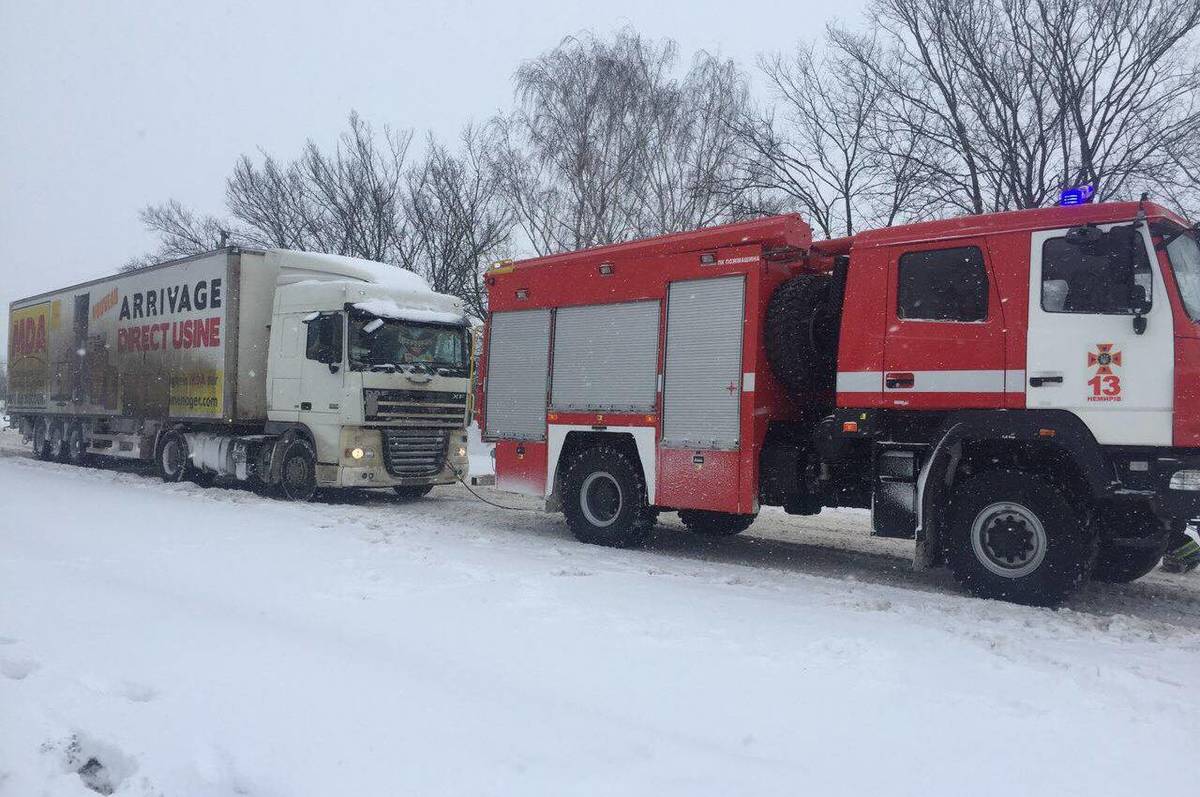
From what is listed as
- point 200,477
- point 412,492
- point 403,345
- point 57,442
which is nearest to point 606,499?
point 403,345

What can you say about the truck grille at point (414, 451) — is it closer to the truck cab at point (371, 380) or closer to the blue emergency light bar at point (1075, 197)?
the truck cab at point (371, 380)

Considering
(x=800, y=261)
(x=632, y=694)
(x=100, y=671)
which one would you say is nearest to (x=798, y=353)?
(x=800, y=261)

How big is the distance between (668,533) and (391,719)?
744cm

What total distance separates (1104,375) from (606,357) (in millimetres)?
4897

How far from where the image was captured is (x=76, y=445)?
19234 mm

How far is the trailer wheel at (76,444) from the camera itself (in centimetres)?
1902

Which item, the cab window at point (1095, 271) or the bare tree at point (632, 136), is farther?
the bare tree at point (632, 136)

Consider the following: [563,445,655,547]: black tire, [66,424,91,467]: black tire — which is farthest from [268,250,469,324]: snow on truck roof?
[66,424,91,467]: black tire

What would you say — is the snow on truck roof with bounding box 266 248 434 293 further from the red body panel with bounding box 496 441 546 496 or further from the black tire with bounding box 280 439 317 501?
the red body panel with bounding box 496 441 546 496

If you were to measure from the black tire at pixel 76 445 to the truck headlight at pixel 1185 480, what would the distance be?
19.4 metres

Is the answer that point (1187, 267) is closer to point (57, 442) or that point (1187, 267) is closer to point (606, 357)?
point (606, 357)

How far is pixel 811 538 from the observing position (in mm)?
10930

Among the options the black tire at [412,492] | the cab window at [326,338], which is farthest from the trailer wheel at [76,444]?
the cab window at [326,338]

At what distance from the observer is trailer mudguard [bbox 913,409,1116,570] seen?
6605 mm
